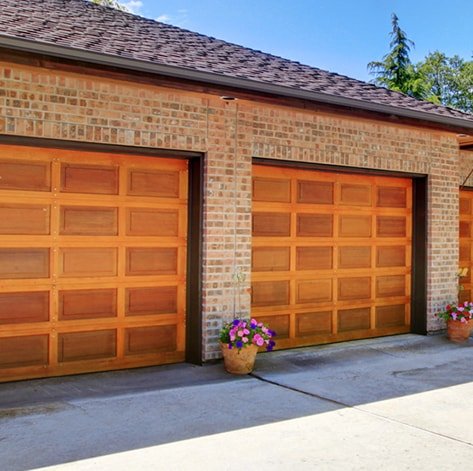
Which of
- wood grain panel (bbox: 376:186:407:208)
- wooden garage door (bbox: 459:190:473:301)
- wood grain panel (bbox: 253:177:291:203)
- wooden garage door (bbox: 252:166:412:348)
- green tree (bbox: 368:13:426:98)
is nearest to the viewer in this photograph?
wood grain panel (bbox: 253:177:291:203)

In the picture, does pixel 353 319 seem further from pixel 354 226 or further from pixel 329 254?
pixel 354 226

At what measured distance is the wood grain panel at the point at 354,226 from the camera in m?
8.34

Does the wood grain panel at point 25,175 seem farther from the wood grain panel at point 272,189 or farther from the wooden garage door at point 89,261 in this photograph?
the wood grain panel at point 272,189

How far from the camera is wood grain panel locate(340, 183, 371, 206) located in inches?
328

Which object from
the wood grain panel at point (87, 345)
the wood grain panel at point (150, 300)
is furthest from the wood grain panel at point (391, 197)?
the wood grain panel at point (87, 345)

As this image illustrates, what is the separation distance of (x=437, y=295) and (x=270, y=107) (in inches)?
155

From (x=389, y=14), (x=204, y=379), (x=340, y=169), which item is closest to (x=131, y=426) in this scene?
(x=204, y=379)

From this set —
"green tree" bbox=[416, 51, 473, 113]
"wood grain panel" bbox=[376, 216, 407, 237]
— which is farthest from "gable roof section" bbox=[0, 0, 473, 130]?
"green tree" bbox=[416, 51, 473, 113]

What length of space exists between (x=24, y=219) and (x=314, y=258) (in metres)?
3.80

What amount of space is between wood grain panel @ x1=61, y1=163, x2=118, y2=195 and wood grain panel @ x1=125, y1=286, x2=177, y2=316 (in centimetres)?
115

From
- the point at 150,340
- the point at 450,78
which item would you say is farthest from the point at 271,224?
the point at 450,78

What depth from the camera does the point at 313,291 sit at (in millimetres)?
8070

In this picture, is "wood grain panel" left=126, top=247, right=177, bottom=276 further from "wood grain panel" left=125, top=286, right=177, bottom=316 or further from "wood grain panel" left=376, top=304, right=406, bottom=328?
"wood grain panel" left=376, top=304, right=406, bottom=328

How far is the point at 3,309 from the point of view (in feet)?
19.5
